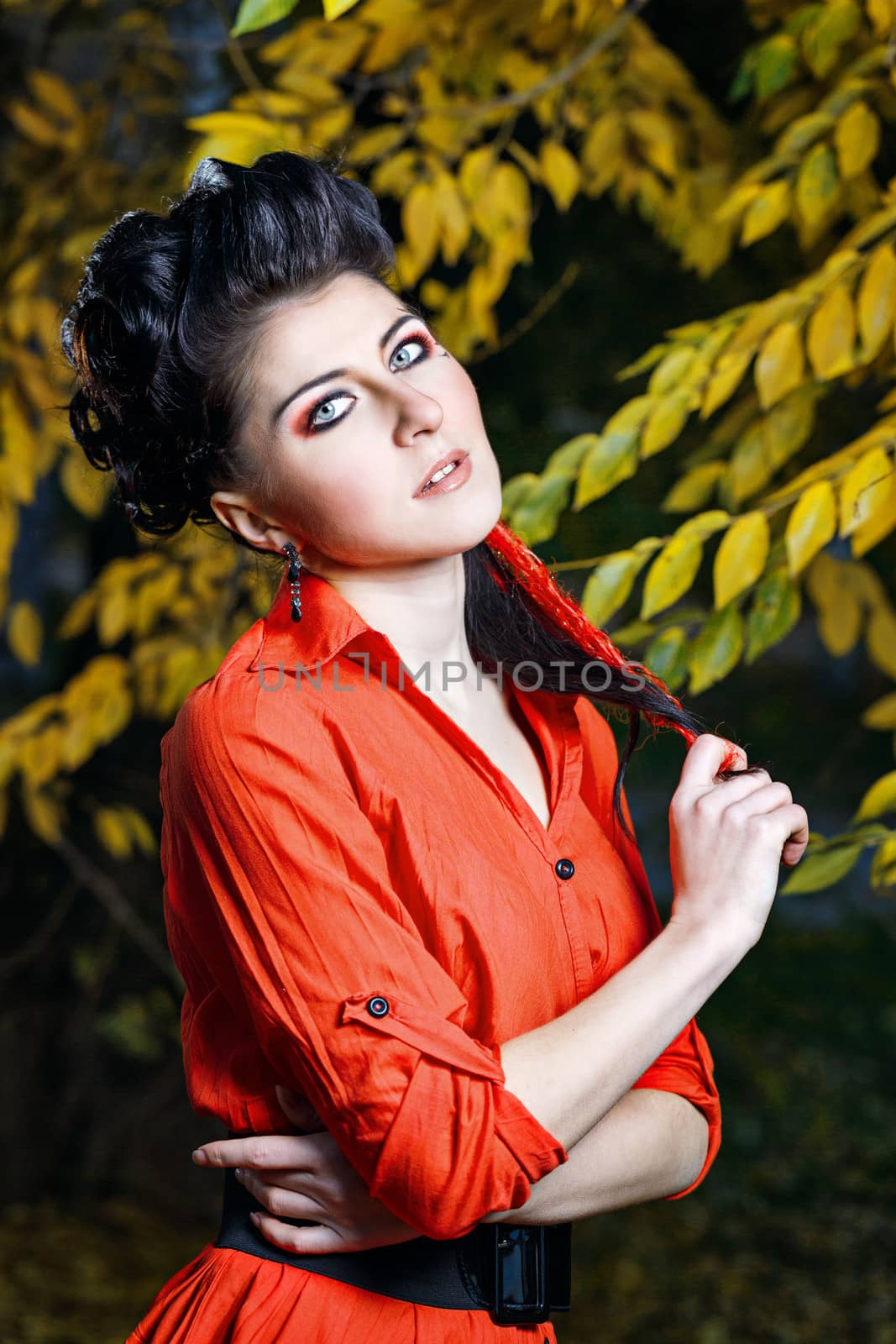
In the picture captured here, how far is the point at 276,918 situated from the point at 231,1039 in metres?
0.16

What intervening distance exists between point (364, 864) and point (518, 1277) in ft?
0.99

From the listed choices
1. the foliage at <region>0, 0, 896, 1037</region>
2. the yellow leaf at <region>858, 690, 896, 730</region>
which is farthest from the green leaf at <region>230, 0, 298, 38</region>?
the yellow leaf at <region>858, 690, 896, 730</region>

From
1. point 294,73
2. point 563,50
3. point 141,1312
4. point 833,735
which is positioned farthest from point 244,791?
point 141,1312

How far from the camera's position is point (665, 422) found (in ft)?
4.06

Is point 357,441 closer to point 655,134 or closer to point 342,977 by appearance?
point 342,977

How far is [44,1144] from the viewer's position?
2.46 m

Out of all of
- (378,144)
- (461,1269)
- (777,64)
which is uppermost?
(378,144)

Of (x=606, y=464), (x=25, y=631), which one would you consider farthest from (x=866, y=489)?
(x=25, y=631)

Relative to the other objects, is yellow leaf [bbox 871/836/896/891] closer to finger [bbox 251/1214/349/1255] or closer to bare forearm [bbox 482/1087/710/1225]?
bare forearm [bbox 482/1087/710/1225]

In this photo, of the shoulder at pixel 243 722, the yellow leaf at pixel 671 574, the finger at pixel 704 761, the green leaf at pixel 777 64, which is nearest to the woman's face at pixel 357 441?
the shoulder at pixel 243 722

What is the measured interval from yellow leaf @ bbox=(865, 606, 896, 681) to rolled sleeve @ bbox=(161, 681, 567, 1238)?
101 cm

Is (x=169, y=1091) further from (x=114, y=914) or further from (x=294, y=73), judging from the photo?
(x=294, y=73)

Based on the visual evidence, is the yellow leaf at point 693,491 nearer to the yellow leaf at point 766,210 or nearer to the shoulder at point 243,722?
the yellow leaf at point 766,210

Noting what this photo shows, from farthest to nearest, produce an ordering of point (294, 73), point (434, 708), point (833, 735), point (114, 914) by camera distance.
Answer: point (114, 914)
point (833, 735)
point (294, 73)
point (434, 708)
